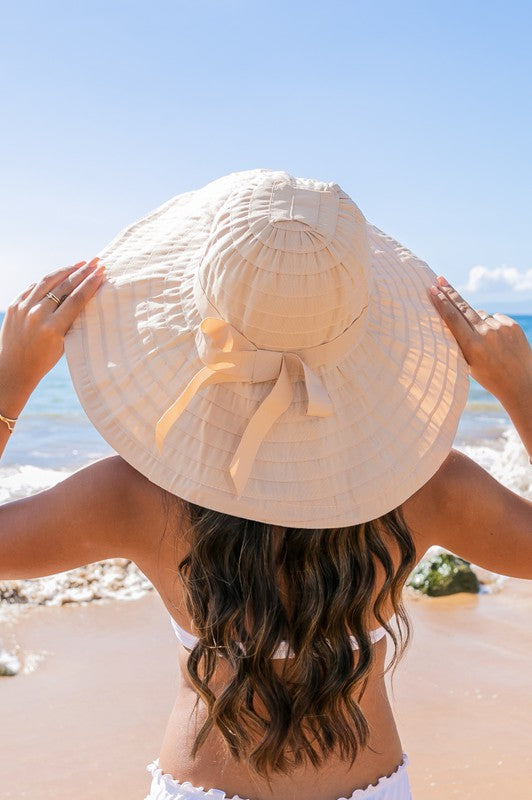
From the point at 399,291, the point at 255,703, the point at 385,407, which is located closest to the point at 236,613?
the point at 255,703

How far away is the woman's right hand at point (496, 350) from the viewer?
153 cm

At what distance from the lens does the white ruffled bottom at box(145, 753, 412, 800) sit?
1.37 metres

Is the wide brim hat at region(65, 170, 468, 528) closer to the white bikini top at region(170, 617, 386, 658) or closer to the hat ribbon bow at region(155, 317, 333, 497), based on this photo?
the hat ribbon bow at region(155, 317, 333, 497)

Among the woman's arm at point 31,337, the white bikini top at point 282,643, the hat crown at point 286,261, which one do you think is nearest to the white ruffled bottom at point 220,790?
the white bikini top at point 282,643

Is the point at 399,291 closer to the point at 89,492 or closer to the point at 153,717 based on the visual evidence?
the point at 89,492

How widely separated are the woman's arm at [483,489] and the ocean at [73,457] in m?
3.20

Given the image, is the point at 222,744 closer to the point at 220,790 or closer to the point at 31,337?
the point at 220,790

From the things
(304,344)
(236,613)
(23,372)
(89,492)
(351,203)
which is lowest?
(236,613)

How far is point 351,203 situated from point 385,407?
0.37 metres

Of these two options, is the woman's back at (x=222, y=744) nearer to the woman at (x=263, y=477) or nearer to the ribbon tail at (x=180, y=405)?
the woman at (x=263, y=477)

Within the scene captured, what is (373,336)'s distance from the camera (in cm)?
145

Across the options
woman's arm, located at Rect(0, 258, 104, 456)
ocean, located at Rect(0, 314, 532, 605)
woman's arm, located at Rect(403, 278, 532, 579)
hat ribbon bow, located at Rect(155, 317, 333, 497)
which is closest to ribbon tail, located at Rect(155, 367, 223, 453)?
hat ribbon bow, located at Rect(155, 317, 333, 497)

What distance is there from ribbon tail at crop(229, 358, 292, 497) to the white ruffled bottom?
0.56 meters

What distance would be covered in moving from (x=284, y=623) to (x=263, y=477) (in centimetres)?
26
